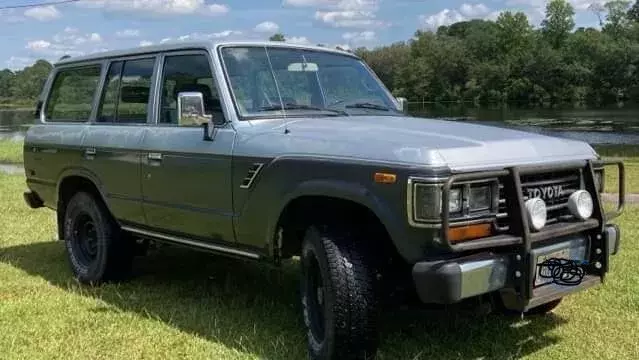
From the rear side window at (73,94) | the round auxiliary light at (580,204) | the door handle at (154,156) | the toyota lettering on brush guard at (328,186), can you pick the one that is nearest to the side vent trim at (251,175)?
the toyota lettering on brush guard at (328,186)

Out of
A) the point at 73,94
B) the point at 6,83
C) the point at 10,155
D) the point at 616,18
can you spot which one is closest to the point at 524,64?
the point at 616,18

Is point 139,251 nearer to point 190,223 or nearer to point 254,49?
point 190,223

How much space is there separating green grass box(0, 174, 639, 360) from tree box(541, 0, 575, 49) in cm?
10601

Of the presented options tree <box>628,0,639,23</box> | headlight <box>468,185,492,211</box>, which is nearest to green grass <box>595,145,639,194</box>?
headlight <box>468,185,492,211</box>

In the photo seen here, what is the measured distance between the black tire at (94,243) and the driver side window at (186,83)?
128cm

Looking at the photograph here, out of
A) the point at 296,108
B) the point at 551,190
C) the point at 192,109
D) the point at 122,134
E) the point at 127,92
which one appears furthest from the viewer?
the point at 127,92

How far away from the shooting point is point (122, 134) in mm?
5945

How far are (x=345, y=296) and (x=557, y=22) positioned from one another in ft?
367

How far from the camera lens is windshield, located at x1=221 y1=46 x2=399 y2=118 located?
5.13 m

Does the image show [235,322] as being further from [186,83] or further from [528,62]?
[528,62]

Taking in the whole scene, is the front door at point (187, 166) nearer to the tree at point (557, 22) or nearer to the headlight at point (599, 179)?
the headlight at point (599, 179)

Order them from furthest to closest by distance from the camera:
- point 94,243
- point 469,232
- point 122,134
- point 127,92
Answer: point 94,243, point 127,92, point 122,134, point 469,232

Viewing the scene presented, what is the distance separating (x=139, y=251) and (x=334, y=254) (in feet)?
9.95

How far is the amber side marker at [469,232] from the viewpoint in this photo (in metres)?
3.80
